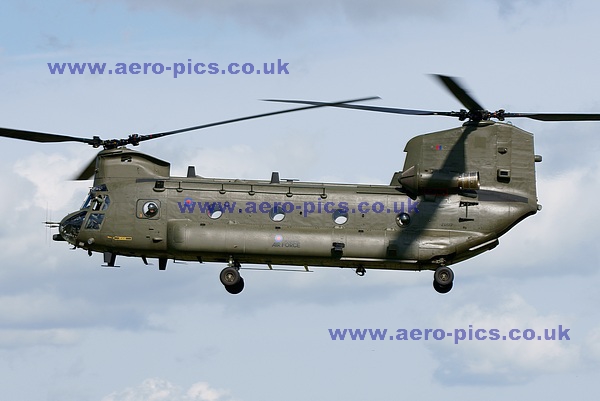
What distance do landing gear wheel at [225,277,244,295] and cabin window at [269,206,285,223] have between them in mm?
2210

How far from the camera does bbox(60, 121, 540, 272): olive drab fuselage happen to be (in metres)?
38.4

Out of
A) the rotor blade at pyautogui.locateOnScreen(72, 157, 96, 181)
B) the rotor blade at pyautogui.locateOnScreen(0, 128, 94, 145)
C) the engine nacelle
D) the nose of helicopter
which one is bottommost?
the nose of helicopter

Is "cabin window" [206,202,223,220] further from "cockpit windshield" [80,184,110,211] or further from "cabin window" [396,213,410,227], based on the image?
"cabin window" [396,213,410,227]

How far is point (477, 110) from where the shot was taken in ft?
129

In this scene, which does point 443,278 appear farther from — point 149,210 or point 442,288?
point 149,210

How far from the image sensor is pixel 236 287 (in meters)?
38.7

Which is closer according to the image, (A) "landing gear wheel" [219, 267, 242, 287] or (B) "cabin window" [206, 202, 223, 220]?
(A) "landing gear wheel" [219, 267, 242, 287]

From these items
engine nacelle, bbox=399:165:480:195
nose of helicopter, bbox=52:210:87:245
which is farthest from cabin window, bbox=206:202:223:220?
engine nacelle, bbox=399:165:480:195

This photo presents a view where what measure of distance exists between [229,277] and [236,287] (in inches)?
17.2

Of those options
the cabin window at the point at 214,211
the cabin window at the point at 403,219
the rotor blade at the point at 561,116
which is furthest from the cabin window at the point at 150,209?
the rotor blade at the point at 561,116

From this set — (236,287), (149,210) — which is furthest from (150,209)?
(236,287)

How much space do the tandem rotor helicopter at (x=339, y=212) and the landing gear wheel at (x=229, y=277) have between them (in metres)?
0.03

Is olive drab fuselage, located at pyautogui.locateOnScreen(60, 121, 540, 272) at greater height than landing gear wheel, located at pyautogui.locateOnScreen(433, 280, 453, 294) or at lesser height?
greater

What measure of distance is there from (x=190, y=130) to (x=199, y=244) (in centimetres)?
363
